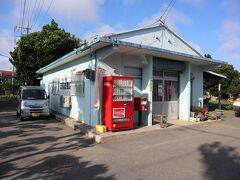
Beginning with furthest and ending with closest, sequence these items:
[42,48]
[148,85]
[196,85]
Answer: [42,48] < [196,85] < [148,85]

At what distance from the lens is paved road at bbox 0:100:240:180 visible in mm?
5844

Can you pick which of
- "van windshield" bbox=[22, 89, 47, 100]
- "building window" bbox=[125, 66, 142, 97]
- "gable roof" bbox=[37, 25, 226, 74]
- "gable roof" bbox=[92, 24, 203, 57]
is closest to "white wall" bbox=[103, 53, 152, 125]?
"building window" bbox=[125, 66, 142, 97]

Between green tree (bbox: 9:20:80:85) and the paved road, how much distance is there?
57.2ft

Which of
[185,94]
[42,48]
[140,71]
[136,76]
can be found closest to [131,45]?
[136,76]

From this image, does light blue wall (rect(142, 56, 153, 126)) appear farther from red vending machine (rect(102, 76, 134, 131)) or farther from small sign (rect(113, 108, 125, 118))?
small sign (rect(113, 108, 125, 118))

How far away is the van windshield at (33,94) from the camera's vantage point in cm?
1525

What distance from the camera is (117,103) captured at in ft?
32.8

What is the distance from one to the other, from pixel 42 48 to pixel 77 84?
15.4 meters

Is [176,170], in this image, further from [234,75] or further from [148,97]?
[234,75]

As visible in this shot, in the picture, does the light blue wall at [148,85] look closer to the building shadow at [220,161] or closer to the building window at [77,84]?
the building window at [77,84]

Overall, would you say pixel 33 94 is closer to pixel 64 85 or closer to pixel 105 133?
pixel 64 85

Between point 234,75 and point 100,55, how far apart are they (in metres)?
30.0

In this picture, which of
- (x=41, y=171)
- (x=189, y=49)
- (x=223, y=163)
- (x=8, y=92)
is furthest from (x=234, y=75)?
(x=8, y=92)

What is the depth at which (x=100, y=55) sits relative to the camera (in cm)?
1091
